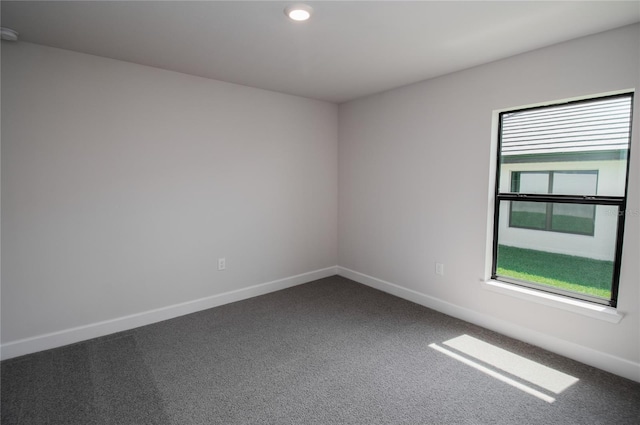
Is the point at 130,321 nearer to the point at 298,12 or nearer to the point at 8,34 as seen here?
the point at 8,34

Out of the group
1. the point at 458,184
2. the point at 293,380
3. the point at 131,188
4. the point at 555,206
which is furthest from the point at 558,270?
the point at 131,188

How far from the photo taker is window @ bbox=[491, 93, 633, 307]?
7.89 feet

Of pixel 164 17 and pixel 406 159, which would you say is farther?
pixel 406 159

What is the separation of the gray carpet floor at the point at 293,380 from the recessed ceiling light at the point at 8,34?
2328 millimetres

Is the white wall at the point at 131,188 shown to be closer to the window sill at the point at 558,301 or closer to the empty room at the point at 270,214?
the empty room at the point at 270,214

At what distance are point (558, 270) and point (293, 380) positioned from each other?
230 centimetres

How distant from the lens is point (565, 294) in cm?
267

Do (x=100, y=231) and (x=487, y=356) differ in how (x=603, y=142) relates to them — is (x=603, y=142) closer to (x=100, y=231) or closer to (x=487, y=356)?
(x=487, y=356)

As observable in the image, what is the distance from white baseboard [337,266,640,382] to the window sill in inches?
10.4

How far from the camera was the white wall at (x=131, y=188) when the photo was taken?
8.33ft

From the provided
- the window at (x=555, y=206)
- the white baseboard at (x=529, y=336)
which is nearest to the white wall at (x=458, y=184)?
the white baseboard at (x=529, y=336)

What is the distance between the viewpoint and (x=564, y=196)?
264cm

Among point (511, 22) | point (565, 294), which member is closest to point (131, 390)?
point (565, 294)

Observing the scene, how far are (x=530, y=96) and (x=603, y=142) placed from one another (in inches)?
24.3
